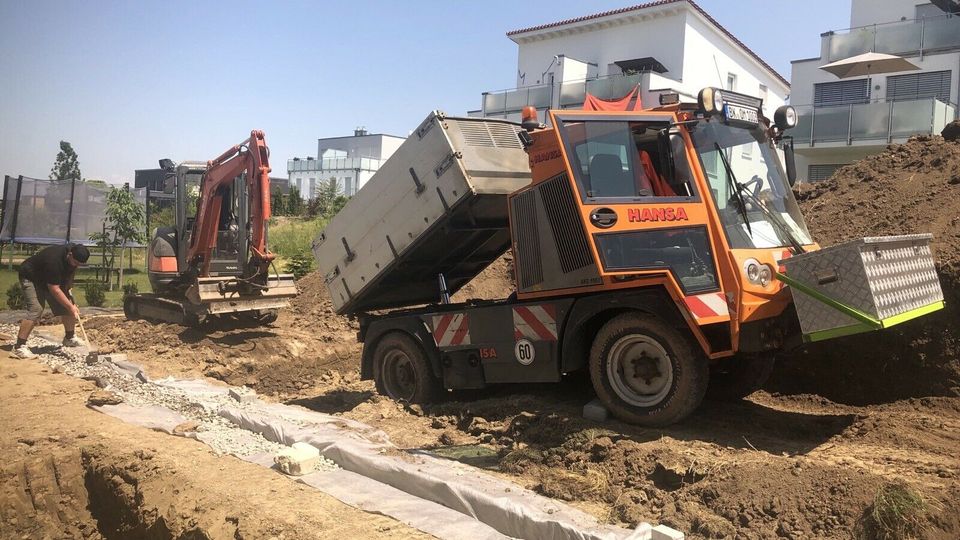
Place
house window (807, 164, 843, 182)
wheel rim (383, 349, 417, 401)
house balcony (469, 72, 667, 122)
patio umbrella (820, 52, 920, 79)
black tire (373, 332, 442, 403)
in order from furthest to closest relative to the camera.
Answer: house balcony (469, 72, 667, 122), house window (807, 164, 843, 182), patio umbrella (820, 52, 920, 79), wheel rim (383, 349, 417, 401), black tire (373, 332, 442, 403)

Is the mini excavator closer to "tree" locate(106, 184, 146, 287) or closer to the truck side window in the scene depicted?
the truck side window

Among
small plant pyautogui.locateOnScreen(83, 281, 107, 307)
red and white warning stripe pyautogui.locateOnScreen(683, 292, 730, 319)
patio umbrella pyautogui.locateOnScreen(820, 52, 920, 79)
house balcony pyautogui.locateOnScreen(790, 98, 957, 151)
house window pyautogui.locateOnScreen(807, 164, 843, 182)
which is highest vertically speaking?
patio umbrella pyautogui.locateOnScreen(820, 52, 920, 79)

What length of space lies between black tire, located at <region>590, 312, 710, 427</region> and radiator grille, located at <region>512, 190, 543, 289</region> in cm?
90

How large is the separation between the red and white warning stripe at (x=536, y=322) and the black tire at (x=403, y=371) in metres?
1.49

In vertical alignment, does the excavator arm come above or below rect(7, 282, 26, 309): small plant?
above

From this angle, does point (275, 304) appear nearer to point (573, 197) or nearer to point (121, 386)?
point (121, 386)

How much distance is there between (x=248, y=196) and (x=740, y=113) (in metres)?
8.90

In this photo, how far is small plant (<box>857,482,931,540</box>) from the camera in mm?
4016

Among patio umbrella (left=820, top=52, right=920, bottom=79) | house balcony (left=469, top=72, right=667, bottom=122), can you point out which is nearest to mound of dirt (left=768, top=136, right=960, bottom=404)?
patio umbrella (left=820, top=52, right=920, bottom=79)

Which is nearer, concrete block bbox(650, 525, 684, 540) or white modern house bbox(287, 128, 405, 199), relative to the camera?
concrete block bbox(650, 525, 684, 540)

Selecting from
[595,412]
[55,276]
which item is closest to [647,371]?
[595,412]

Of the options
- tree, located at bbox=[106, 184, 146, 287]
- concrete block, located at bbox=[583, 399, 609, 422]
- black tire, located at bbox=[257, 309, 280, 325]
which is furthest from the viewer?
tree, located at bbox=[106, 184, 146, 287]

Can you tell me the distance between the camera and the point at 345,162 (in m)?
56.8

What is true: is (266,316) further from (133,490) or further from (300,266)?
(133,490)
